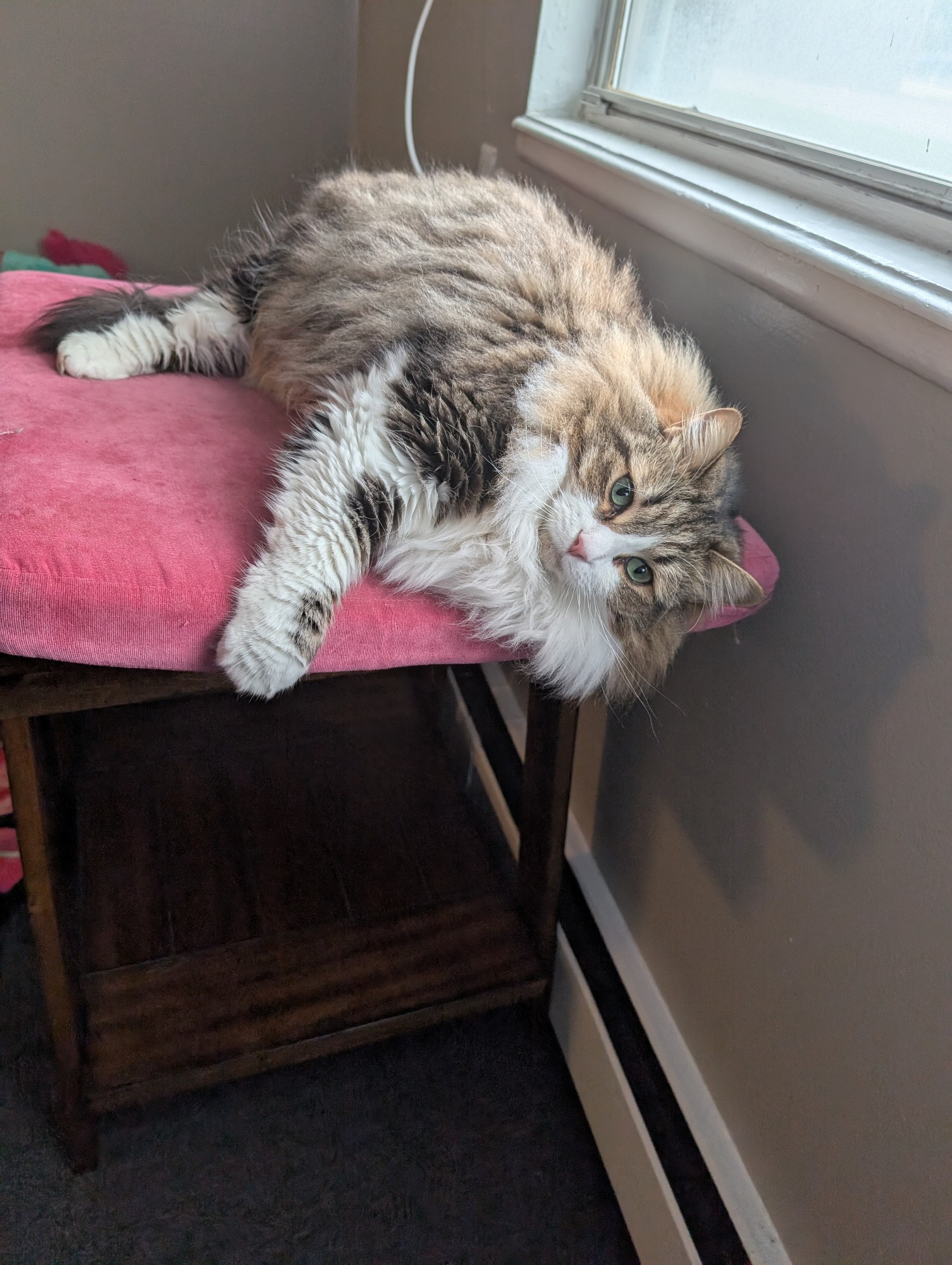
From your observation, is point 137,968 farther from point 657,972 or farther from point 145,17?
point 145,17

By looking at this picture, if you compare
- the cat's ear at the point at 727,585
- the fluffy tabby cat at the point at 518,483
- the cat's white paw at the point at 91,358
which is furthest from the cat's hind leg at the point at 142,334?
the cat's ear at the point at 727,585

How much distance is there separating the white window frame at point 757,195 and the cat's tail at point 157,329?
0.57 metres

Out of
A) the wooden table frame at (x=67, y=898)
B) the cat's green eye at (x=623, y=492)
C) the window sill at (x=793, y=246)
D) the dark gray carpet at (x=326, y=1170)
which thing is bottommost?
the dark gray carpet at (x=326, y=1170)

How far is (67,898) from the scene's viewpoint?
1.29 metres

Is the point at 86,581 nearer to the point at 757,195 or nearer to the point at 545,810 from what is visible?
the point at 545,810

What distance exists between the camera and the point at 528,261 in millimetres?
1088

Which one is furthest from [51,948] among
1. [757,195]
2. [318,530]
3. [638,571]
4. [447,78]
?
[447,78]

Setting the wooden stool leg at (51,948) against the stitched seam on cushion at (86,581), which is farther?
the wooden stool leg at (51,948)

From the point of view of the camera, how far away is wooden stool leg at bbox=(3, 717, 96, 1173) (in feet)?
2.92

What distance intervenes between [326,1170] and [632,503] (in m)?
0.99

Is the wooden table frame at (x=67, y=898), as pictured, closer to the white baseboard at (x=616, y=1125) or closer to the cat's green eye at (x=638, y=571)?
the white baseboard at (x=616, y=1125)

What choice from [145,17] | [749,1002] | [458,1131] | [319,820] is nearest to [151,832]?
[319,820]

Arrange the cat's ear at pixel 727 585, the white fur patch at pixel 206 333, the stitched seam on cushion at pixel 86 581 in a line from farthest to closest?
the white fur patch at pixel 206 333 < the cat's ear at pixel 727 585 < the stitched seam on cushion at pixel 86 581

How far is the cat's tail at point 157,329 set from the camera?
117 cm
